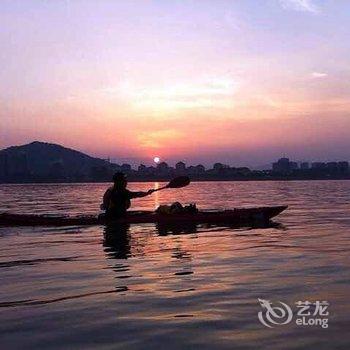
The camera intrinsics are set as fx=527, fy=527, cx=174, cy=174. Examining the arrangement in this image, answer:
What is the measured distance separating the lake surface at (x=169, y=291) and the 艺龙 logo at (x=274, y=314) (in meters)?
0.06

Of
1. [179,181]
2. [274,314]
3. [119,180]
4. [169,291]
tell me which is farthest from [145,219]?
[274,314]

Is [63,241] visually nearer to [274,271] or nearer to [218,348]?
[274,271]

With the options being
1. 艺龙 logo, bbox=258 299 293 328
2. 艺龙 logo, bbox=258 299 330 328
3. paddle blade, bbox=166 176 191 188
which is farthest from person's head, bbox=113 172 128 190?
艺龙 logo, bbox=258 299 293 328

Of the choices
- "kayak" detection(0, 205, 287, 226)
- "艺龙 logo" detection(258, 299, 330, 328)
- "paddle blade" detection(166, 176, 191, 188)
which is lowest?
"艺龙 logo" detection(258, 299, 330, 328)

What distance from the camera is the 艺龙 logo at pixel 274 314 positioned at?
22.3ft

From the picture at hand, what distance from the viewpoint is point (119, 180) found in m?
20.0

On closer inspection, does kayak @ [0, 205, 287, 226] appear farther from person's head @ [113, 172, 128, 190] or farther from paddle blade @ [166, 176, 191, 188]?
paddle blade @ [166, 176, 191, 188]

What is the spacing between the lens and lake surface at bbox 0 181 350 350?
20.6ft

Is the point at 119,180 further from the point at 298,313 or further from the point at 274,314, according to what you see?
the point at 298,313

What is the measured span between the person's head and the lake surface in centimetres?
410

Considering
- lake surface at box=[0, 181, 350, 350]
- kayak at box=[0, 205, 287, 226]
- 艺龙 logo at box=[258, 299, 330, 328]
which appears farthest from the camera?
kayak at box=[0, 205, 287, 226]

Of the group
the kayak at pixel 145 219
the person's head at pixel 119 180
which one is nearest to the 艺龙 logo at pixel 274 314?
the person's head at pixel 119 180

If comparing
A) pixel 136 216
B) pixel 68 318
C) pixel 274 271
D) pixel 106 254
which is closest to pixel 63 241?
pixel 106 254

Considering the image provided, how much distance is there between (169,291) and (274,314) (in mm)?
2076
